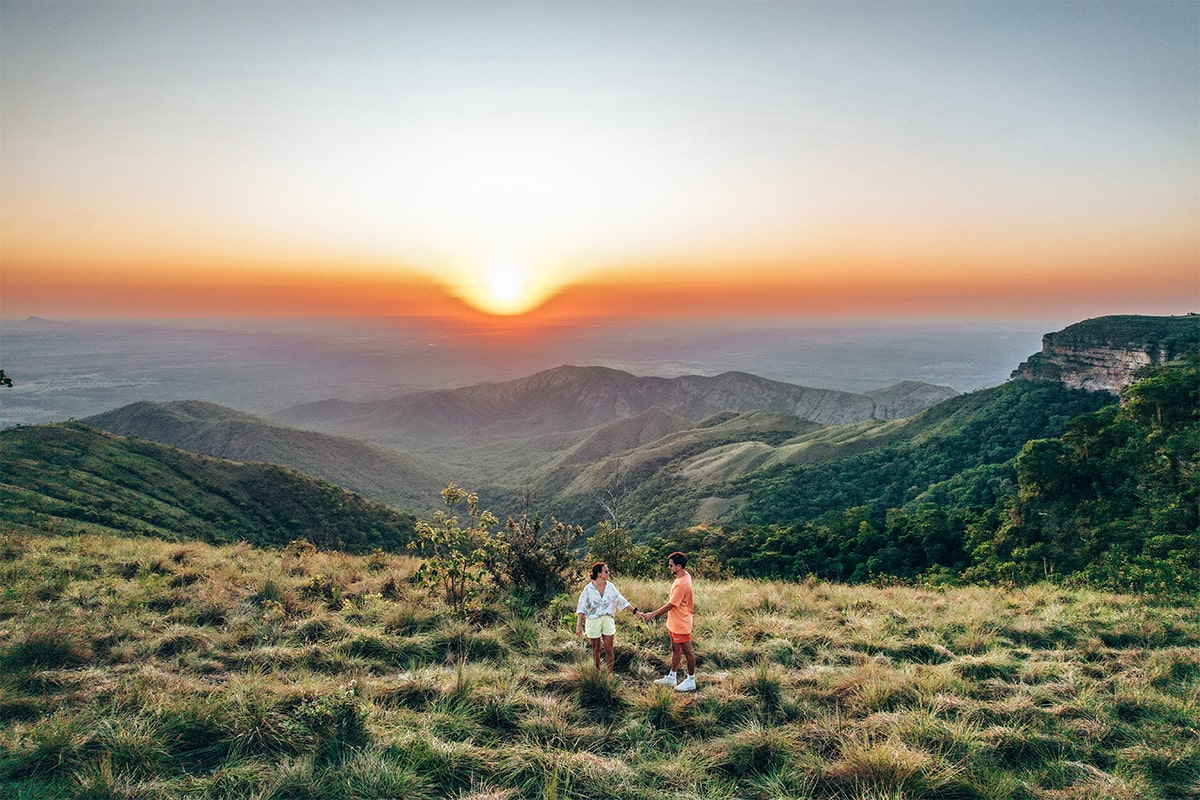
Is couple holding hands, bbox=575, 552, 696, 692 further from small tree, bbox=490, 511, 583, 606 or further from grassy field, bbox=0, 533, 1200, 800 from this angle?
small tree, bbox=490, 511, 583, 606

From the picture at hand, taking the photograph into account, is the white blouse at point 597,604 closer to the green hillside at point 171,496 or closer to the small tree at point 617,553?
the small tree at point 617,553

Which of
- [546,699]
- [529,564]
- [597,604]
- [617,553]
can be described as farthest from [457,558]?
[617,553]

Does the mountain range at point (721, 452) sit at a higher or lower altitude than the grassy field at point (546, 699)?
lower

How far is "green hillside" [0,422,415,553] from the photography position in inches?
1085

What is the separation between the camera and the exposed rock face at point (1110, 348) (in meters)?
53.3

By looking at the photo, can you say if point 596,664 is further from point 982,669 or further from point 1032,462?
point 1032,462

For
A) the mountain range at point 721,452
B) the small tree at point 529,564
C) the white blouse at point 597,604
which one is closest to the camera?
the white blouse at point 597,604

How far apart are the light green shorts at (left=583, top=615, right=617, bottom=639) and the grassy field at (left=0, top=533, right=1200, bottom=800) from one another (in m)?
0.39

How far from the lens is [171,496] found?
3766 centimetres

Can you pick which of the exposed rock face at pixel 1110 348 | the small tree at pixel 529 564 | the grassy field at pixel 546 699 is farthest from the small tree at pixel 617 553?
the exposed rock face at pixel 1110 348

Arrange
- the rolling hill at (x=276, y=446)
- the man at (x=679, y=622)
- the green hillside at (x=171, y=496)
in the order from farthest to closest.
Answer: the rolling hill at (x=276, y=446) → the green hillside at (x=171, y=496) → the man at (x=679, y=622)

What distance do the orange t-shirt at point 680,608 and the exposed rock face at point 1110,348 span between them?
66553 mm

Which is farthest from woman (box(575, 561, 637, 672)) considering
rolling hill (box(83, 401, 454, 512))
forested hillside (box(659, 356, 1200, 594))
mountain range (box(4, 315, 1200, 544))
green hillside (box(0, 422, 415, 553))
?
rolling hill (box(83, 401, 454, 512))

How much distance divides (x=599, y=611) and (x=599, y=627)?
20 cm
